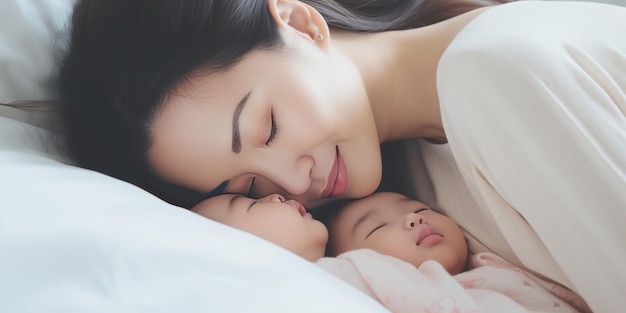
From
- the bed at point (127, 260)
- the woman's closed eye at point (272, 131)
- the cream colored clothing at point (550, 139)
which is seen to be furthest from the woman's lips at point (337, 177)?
the bed at point (127, 260)

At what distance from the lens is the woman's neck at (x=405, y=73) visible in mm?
1137

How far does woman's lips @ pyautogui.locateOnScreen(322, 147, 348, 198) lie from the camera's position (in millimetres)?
1037

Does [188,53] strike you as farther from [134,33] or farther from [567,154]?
Result: [567,154]

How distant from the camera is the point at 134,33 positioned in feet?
3.05

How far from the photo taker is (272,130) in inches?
38.4

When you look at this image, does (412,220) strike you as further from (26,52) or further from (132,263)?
(26,52)

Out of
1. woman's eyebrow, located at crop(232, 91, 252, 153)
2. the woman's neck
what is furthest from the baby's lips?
the woman's neck

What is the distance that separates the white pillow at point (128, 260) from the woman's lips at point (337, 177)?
1.25 ft

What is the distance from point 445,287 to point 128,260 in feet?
1.36

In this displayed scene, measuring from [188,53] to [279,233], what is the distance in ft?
0.93

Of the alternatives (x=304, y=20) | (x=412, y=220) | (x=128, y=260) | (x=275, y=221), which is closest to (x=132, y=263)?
(x=128, y=260)

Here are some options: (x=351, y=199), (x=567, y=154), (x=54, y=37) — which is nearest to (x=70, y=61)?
(x=54, y=37)

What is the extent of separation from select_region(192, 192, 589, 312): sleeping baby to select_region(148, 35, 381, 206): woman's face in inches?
1.7

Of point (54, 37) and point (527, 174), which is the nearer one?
point (527, 174)
